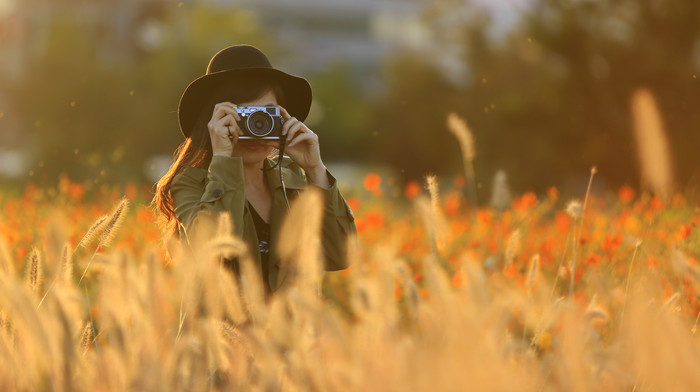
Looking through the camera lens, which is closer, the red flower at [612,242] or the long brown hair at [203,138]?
the long brown hair at [203,138]

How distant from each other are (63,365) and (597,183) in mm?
16798

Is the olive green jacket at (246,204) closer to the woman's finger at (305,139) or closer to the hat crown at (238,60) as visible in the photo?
the woman's finger at (305,139)

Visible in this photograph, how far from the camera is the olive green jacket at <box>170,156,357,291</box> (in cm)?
251

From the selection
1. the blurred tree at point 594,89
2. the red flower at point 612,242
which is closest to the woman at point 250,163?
the red flower at point 612,242

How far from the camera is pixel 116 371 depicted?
1516mm

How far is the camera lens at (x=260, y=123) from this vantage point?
261 centimetres

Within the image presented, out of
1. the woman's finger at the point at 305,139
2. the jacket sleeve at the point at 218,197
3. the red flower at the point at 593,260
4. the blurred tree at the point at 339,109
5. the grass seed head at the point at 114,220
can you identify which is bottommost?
the red flower at the point at 593,260

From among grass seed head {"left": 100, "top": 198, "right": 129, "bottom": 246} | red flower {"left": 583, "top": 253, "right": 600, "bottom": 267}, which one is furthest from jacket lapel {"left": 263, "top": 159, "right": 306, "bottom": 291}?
red flower {"left": 583, "top": 253, "right": 600, "bottom": 267}

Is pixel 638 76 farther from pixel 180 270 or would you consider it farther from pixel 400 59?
pixel 400 59

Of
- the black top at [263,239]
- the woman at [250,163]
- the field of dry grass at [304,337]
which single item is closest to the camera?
the field of dry grass at [304,337]

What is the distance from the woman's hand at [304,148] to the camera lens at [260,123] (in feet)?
0.18

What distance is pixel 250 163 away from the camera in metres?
2.79

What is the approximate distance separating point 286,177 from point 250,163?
13 cm

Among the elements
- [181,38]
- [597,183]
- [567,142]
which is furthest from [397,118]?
[567,142]
